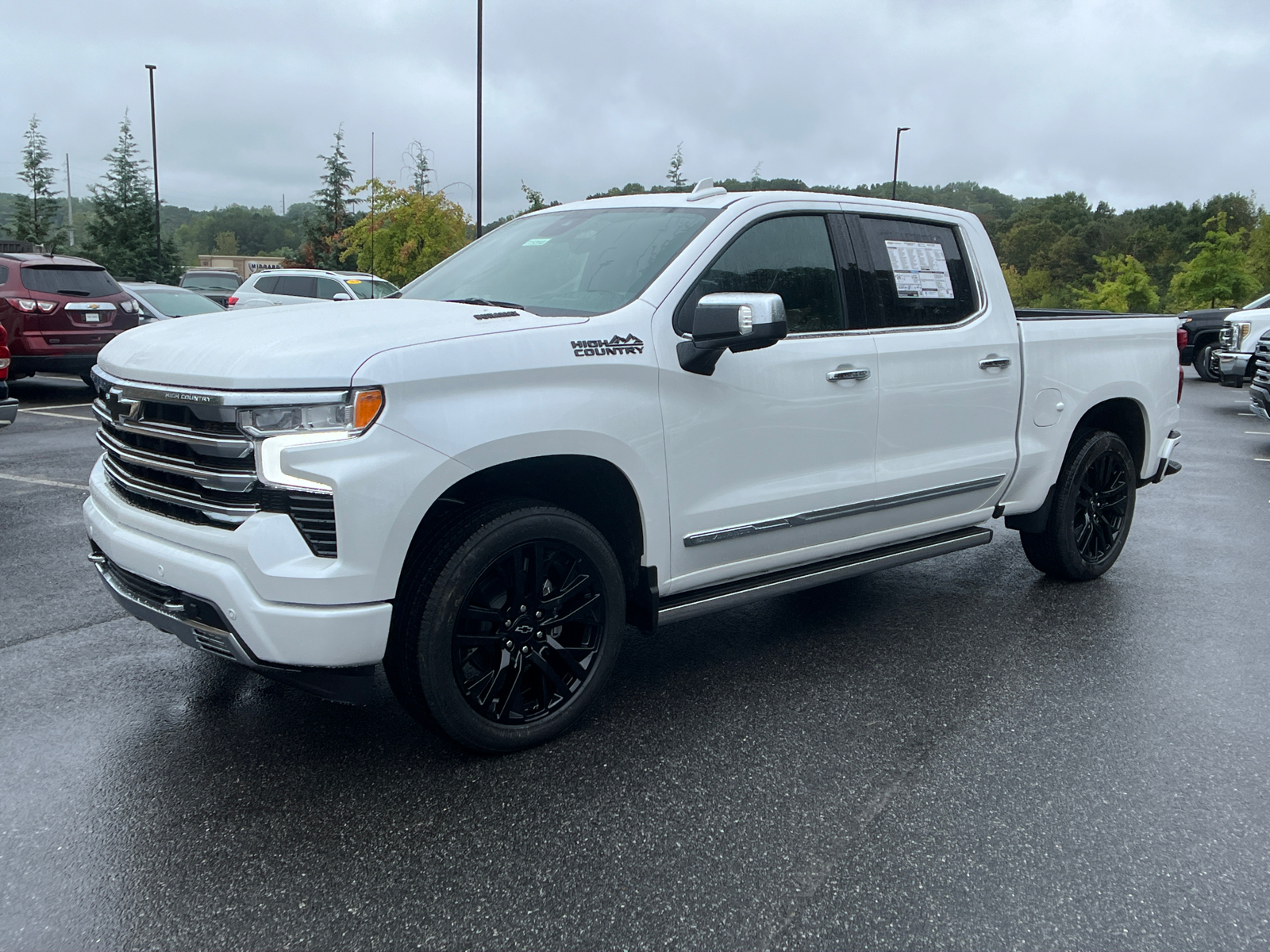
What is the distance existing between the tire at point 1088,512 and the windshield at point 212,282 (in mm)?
23946

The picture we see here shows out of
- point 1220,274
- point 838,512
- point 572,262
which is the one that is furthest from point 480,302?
point 1220,274

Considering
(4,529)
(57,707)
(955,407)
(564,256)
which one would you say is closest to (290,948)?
(57,707)

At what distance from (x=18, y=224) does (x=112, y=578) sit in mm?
53962

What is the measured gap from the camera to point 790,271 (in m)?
4.21

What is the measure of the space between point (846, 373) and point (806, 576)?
2.76 ft

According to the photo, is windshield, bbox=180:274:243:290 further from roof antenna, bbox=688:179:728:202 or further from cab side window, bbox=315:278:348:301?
roof antenna, bbox=688:179:728:202

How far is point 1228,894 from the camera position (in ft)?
9.04

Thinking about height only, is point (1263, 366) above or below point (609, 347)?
below

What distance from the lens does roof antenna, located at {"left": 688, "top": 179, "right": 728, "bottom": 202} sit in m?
4.30

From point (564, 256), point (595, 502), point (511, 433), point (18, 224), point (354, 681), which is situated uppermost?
point (18, 224)

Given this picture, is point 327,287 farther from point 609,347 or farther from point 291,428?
point 291,428

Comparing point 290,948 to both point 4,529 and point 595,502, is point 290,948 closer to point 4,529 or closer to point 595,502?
point 595,502

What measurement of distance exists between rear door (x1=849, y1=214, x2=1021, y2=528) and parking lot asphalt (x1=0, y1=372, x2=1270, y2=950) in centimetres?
72

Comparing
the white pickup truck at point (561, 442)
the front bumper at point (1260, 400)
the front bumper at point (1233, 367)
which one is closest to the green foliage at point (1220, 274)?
the front bumper at point (1233, 367)
